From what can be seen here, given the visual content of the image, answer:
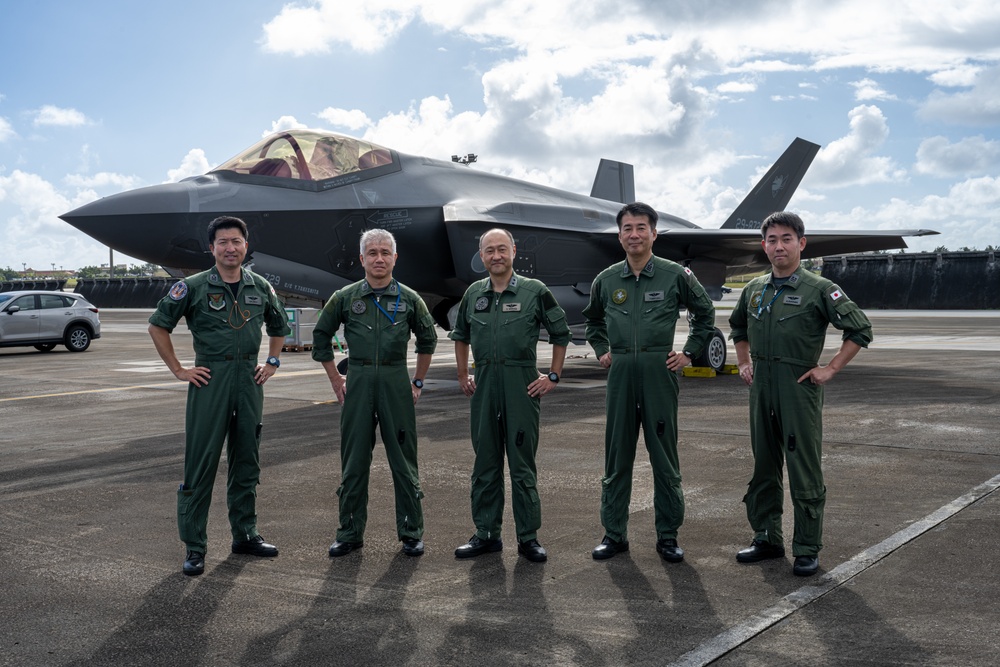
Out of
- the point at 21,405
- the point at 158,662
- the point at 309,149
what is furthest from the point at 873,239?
the point at 158,662

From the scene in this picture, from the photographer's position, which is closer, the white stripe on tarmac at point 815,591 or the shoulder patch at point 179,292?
the white stripe on tarmac at point 815,591

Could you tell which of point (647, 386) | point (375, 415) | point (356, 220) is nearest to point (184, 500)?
point (375, 415)

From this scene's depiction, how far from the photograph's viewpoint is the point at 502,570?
4.86 meters

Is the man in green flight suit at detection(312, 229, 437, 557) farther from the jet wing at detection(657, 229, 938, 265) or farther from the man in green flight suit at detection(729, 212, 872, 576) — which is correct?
the jet wing at detection(657, 229, 938, 265)

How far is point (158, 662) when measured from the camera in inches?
143

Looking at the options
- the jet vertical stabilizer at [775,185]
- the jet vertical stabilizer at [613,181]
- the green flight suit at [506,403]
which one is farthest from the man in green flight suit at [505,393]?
the jet vertical stabilizer at [613,181]

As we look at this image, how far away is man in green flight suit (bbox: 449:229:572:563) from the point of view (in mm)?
5195

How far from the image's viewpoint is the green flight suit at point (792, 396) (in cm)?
488

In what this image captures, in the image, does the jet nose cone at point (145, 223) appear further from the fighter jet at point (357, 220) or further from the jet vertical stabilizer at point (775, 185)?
the jet vertical stabilizer at point (775, 185)

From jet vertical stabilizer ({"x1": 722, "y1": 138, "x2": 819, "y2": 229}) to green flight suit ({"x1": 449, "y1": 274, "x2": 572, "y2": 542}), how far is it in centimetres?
1545

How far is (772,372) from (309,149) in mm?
8919

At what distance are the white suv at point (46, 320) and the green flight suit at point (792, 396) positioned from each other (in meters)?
20.8

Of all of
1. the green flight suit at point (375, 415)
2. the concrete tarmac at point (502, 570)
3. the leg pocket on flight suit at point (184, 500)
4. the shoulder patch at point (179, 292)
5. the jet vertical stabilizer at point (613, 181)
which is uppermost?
the jet vertical stabilizer at point (613, 181)

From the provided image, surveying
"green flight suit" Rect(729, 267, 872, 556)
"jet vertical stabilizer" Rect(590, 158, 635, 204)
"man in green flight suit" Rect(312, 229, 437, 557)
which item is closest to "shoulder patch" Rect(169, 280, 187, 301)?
"man in green flight suit" Rect(312, 229, 437, 557)
